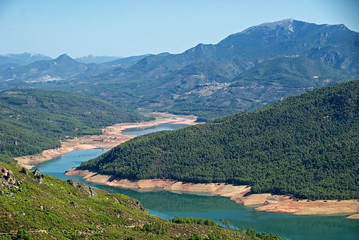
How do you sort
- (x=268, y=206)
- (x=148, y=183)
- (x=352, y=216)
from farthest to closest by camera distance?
1. (x=148, y=183)
2. (x=268, y=206)
3. (x=352, y=216)

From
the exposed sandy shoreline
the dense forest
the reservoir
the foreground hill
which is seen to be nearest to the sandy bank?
the exposed sandy shoreline

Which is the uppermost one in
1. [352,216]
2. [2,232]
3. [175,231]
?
[2,232]

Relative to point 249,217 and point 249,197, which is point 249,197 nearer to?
point 249,197

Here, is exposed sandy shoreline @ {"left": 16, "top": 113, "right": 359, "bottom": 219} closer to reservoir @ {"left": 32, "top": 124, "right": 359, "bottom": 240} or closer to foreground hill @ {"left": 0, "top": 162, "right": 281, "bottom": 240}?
reservoir @ {"left": 32, "top": 124, "right": 359, "bottom": 240}

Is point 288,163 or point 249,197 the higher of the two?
point 288,163

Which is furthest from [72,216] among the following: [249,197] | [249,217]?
[249,197]

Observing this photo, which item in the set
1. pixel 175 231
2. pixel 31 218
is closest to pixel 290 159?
pixel 175 231

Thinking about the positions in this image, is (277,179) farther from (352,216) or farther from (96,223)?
(96,223)
